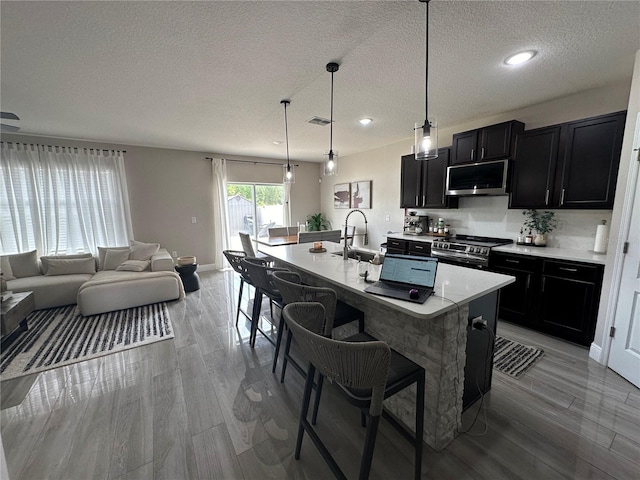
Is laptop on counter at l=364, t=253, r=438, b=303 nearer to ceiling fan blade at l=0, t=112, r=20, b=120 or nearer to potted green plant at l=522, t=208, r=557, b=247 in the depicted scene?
potted green plant at l=522, t=208, r=557, b=247

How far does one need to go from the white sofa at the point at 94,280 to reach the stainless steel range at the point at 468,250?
3.90 metres

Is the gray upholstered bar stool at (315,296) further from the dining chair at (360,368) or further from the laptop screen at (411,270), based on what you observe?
the laptop screen at (411,270)

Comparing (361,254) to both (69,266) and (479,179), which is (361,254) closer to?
(479,179)

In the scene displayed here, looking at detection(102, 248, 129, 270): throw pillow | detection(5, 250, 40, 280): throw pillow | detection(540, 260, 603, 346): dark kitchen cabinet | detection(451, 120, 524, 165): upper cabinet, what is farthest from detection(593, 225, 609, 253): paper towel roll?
detection(5, 250, 40, 280): throw pillow

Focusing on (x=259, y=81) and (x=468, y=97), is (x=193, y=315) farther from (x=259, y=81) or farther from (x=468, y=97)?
(x=468, y=97)

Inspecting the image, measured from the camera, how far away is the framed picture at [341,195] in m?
6.14

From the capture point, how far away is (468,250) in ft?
10.7

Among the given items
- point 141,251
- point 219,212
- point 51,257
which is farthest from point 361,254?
point 51,257

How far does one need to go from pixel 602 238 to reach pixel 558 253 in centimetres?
40

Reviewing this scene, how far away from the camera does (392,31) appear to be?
1.81 m

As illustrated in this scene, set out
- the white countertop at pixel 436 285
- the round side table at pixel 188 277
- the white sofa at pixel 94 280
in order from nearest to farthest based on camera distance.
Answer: the white countertop at pixel 436 285 < the white sofa at pixel 94 280 < the round side table at pixel 188 277

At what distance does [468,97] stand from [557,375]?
2841 millimetres

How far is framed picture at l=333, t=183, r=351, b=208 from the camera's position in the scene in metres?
6.14

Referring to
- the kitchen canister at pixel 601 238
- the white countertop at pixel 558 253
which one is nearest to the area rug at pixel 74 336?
the white countertop at pixel 558 253
